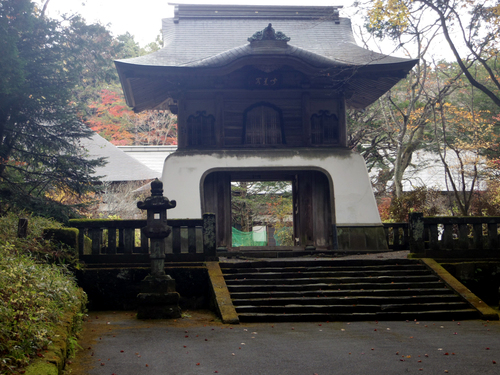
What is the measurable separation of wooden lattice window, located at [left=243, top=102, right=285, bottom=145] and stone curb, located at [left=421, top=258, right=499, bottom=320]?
575 cm

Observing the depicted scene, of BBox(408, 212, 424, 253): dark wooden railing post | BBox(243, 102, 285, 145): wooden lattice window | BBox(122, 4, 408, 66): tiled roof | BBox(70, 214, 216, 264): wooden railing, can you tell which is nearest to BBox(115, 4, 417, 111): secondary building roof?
BBox(122, 4, 408, 66): tiled roof

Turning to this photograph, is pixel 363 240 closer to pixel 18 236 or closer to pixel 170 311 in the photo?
pixel 170 311

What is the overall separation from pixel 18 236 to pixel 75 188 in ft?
17.2

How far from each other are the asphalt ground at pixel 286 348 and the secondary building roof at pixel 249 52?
21.9ft

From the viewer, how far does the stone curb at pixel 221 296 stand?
7.79 m

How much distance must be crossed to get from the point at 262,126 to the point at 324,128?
1.84 meters

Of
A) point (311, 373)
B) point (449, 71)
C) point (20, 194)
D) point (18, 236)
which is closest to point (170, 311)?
point (18, 236)

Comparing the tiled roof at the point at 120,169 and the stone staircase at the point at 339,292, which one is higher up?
the tiled roof at the point at 120,169

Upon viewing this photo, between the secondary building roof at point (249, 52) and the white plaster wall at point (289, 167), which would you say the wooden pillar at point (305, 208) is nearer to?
the white plaster wall at point (289, 167)

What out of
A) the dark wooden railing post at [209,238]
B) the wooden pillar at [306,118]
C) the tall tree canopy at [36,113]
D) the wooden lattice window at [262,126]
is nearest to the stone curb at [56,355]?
the dark wooden railing post at [209,238]

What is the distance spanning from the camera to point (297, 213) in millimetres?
14867

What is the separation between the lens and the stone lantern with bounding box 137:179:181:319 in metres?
8.09

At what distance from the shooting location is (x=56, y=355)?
13.6ft

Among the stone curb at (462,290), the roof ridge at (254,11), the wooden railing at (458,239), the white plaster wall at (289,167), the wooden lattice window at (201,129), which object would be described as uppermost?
the roof ridge at (254,11)
